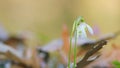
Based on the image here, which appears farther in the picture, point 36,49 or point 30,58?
point 36,49

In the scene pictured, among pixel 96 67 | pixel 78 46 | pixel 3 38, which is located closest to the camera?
pixel 96 67

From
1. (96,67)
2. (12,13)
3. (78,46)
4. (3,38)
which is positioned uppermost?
(12,13)

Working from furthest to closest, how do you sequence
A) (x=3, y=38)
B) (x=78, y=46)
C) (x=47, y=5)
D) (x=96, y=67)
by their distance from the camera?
1. (x=47, y=5)
2. (x=3, y=38)
3. (x=78, y=46)
4. (x=96, y=67)

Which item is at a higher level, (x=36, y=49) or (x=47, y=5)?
(x=47, y=5)

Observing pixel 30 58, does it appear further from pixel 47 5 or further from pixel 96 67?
pixel 47 5

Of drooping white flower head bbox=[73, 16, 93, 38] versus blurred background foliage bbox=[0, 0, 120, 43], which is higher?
blurred background foliage bbox=[0, 0, 120, 43]

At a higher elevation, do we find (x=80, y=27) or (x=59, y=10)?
(x=59, y=10)

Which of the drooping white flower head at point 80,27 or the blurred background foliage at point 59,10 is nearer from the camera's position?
the drooping white flower head at point 80,27

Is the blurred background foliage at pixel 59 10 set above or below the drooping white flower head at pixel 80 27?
above

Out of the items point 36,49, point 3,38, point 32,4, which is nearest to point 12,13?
point 32,4

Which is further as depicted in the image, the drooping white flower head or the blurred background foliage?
the blurred background foliage

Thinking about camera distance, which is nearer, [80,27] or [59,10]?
[80,27]
